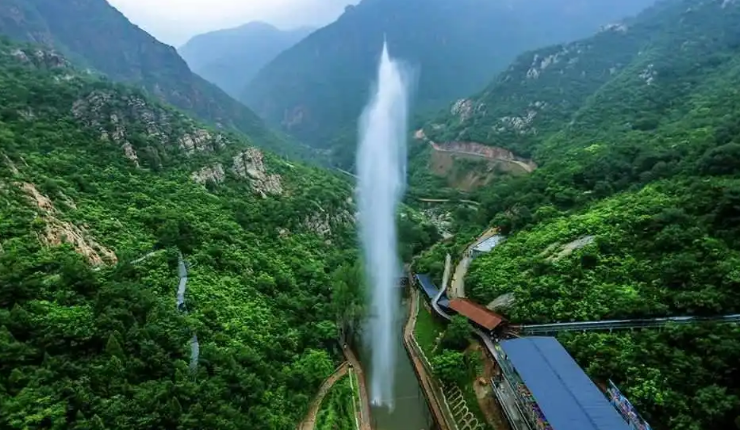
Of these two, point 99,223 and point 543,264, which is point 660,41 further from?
point 99,223

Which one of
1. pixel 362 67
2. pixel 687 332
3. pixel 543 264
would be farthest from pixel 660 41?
pixel 362 67

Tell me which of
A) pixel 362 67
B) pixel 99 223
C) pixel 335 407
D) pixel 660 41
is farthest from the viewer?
pixel 362 67

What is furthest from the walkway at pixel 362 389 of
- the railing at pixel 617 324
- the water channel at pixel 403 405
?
the railing at pixel 617 324

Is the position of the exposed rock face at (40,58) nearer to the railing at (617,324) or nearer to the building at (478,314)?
the building at (478,314)

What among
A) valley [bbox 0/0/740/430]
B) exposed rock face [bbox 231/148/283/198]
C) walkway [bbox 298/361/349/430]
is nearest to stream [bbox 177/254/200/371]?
valley [bbox 0/0/740/430]

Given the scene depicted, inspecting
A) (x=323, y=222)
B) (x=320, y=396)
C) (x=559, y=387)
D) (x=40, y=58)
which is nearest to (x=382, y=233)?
(x=323, y=222)
